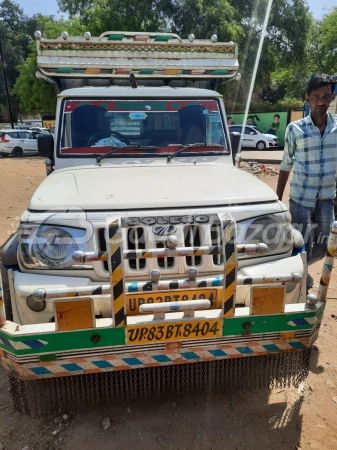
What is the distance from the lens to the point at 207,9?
65.8 ft

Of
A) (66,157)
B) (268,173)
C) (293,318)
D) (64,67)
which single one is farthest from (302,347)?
(268,173)

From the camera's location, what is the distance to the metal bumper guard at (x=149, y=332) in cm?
209

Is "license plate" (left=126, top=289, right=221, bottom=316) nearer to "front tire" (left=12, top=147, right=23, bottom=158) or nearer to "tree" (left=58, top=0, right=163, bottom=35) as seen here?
"front tire" (left=12, top=147, right=23, bottom=158)

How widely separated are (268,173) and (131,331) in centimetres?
1177

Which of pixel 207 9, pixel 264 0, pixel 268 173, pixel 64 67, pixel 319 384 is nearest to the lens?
pixel 319 384

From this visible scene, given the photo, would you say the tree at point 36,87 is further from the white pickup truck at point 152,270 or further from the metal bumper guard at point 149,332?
the metal bumper guard at point 149,332

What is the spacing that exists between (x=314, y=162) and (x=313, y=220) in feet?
1.87

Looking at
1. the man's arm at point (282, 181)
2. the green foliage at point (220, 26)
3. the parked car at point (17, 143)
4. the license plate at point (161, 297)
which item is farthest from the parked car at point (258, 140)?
the license plate at point (161, 297)

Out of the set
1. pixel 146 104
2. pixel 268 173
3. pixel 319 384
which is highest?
pixel 146 104

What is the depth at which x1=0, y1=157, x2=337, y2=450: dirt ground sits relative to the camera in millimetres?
2506

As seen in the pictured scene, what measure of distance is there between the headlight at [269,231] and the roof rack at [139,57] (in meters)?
2.31

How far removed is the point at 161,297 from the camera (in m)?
2.18

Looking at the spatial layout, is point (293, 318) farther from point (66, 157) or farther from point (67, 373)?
point (66, 157)

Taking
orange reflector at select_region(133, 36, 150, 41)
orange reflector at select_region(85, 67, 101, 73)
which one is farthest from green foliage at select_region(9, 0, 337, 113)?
orange reflector at select_region(85, 67, 101, 73)
